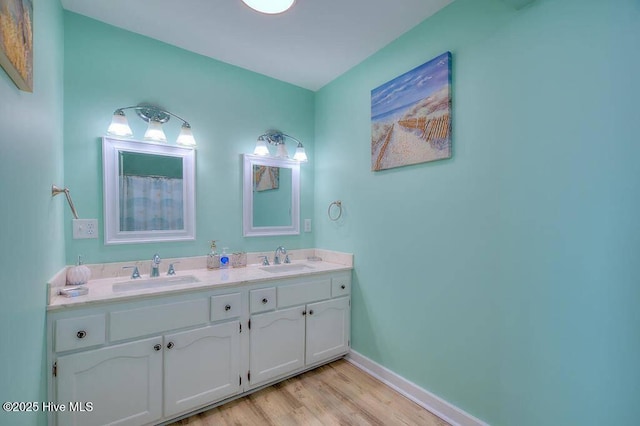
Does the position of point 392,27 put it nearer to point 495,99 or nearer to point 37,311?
point 495,99

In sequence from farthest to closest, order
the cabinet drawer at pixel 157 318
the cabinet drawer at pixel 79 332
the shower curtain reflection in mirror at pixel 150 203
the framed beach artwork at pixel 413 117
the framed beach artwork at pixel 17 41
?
1. the shower curtain reflection in mirror at pixel 150 203
2. the framed beach artwork at pixel 413 117
3. the cabinet drawer at pixel 157 318
4. the cabinet drawer at pixel 79 332
5. the framed beach artwork at pixel 17 41

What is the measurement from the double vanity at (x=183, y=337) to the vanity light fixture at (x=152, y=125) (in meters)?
0.89

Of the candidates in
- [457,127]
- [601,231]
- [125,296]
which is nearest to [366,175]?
[457,127]

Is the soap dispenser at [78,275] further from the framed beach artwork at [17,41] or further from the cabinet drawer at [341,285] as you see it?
the cabinet drawer at [341,285]

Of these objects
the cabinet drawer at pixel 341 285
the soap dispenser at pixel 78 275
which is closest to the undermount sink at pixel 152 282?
the soap dispenser at pixel 78 275

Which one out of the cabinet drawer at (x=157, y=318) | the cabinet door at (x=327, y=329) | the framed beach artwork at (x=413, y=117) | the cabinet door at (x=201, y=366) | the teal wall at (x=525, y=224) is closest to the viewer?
the teal wall at (x=525, y=224)

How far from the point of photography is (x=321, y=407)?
1.84 m

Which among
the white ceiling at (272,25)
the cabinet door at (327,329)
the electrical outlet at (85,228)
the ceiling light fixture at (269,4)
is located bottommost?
the cabinet door at (327,329)

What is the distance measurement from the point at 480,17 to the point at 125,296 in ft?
8.04

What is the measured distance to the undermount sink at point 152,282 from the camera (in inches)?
70.2

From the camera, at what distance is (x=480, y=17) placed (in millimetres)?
1598

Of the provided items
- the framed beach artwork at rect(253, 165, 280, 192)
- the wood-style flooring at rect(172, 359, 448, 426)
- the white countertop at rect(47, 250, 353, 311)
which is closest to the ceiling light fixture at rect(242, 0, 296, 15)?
the framed beach artwork at rect(253, 165, 280, 192)

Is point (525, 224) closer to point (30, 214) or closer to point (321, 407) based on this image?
point (321, 407)

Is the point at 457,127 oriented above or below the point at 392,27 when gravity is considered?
below
